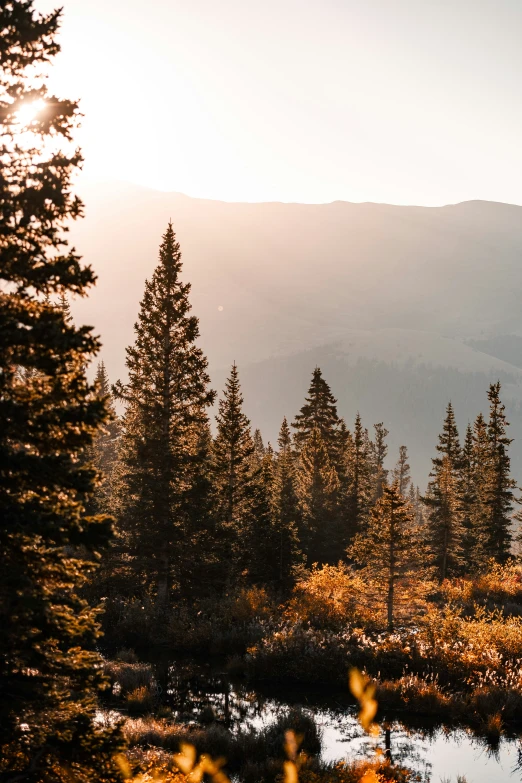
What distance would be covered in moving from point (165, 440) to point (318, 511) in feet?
65.8

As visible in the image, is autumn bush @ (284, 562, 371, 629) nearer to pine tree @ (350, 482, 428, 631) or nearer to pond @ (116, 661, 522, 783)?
pine tree @ (350, 482, 428, 631)

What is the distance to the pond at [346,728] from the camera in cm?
1516

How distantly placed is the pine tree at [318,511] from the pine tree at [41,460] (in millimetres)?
35869

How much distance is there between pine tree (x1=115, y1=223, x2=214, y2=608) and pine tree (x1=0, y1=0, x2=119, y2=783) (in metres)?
18.7

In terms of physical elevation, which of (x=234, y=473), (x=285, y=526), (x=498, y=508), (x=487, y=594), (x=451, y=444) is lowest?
(x=487, y=594)

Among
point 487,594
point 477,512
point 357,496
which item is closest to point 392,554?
point 487,594

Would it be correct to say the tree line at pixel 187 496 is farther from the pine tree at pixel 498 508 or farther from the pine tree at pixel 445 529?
the pine tree at pixel 498 508

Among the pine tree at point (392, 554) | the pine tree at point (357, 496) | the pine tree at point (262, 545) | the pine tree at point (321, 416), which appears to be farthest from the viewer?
the pine tree at point (321, 416)

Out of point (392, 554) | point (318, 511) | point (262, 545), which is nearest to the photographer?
point (392, 554)

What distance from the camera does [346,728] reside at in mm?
17172

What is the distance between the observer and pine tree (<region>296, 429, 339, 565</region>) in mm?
44281

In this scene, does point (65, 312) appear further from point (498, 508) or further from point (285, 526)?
point (498, 508)

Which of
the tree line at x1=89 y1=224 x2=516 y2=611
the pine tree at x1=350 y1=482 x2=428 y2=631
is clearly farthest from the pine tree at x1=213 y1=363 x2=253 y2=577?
the pine tree at x1=350 y1=482 x2=428 y2=631

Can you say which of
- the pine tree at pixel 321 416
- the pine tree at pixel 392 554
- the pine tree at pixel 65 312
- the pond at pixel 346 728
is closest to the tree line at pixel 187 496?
the pine tree at pixel 392 554
